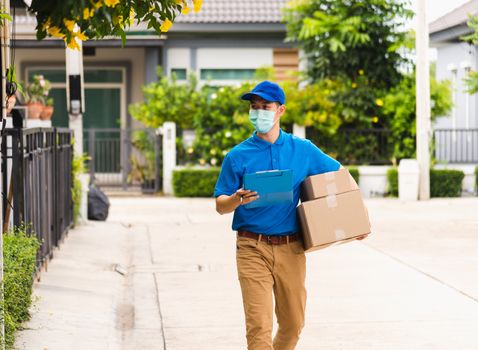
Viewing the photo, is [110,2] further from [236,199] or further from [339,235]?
[339,235]

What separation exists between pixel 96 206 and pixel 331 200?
41.8ft

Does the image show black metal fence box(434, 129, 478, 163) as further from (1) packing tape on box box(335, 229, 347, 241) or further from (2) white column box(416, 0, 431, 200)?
(1) packing tape on box box(335, 229, 347, 241)

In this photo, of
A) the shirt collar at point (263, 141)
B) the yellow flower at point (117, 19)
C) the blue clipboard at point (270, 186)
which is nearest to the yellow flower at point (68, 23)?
the yellow flower at point (117, 19)

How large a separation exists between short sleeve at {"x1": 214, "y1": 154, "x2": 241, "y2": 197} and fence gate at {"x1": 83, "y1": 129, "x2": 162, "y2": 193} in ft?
65.8

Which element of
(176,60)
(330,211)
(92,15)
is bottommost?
(330,211)

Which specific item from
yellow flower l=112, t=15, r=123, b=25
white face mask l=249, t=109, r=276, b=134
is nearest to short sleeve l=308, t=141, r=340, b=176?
white face mask l=249, t=109, r=276, b=134

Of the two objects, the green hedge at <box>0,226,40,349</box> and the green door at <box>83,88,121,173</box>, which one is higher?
the green door at <box>83,88,121,173</box>

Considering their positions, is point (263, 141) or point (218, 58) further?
point (218, 58)

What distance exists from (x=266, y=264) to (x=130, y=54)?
930 inches

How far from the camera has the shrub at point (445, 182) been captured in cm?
2573

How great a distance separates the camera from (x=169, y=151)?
2645 centimetres

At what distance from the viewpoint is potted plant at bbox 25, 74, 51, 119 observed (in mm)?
17172

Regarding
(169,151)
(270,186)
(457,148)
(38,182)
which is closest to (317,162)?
(270,186)

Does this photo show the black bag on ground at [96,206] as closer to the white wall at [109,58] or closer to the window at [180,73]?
the window at [180,73]
